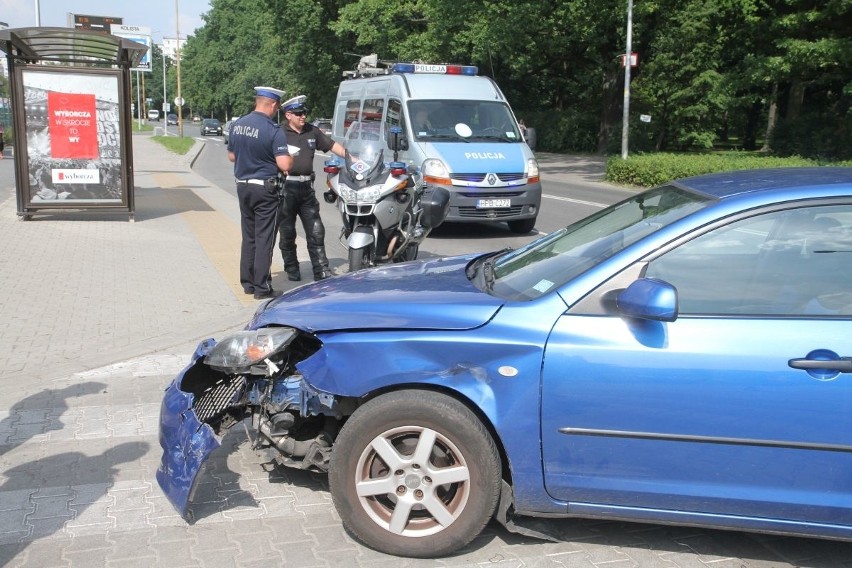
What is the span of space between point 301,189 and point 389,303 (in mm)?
5408

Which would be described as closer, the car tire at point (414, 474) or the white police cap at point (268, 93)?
the car tire at point (414, 474)

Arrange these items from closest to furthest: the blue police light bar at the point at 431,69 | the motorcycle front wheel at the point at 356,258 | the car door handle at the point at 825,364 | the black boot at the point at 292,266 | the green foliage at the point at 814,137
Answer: the car door handle at the point at 825,364 → the motorcycle front wheel at the point at 356,258 → the black boot at the point at 292,266 → the blue police light bar at the point at 431,69 → the green foliage at the point at 814,137

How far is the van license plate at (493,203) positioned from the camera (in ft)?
39.5

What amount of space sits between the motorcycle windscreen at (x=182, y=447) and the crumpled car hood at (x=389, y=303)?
54 cm

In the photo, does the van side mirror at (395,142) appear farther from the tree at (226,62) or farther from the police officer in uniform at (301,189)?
the tree at (226,62)

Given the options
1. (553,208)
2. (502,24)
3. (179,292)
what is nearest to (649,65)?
(502,24)

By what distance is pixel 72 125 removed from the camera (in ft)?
41.3

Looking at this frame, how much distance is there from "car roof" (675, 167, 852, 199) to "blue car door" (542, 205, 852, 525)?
0.17 m

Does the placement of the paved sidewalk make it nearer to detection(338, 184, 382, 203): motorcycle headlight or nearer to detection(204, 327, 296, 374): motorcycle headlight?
detection(338, 184, 382, 203): motorcycle headlight

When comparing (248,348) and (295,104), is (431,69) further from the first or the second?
(248,348)

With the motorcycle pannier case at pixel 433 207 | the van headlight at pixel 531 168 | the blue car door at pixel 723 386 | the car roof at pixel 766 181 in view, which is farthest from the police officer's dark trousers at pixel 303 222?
the blue car door at pixel 723 386

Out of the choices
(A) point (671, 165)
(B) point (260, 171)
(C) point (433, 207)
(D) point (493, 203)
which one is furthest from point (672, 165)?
(B) point (260, 171)

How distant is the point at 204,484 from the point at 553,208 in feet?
44.6

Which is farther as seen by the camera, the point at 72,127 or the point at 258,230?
the point at 72,127
